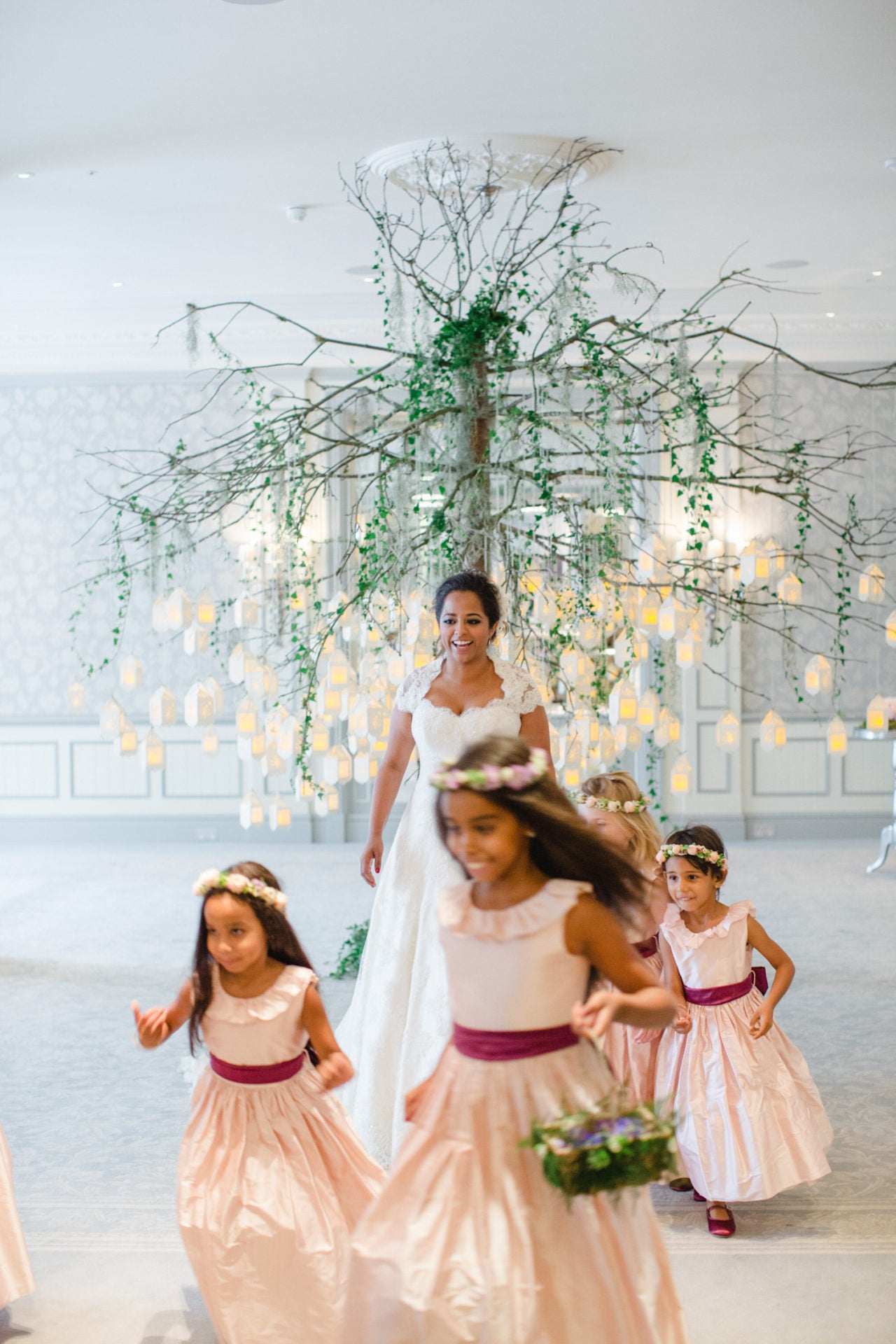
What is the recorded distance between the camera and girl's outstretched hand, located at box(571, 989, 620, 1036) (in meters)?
1.75

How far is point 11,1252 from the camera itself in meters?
2.57

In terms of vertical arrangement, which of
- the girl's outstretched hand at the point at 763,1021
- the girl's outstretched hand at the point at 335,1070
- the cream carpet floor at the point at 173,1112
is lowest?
the cream carpet floor at the point at 173,1112

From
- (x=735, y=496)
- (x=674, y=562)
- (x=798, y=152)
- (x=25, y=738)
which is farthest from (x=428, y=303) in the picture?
(x=25, y=738)

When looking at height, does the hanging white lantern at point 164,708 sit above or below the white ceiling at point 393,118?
below

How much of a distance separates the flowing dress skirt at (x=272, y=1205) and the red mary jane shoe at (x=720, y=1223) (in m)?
1.01

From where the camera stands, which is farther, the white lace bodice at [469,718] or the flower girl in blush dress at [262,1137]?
the white lace bodice at [469,718]

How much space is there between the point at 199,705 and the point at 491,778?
2844 mm

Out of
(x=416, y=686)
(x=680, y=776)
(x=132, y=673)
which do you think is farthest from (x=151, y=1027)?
(x=680, y=776)

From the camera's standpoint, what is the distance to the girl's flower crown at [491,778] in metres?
1.84

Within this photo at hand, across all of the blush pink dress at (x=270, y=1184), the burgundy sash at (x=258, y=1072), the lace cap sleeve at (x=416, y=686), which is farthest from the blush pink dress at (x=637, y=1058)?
the burgundy sash at (x=258, y=1072)

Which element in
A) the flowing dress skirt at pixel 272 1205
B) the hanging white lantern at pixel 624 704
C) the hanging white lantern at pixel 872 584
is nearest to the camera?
the flowing dress skirt at pixel 272 1205

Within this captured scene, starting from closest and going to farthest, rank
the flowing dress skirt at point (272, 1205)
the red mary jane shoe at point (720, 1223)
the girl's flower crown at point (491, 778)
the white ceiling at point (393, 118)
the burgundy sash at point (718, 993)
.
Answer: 1. the girl's flower crown at point (491, 778)
2. the flowing dress skirt at point (272, 1205)
3. the red mary jane shoe at point (720, 1223)
4. the burgundy sash at point (718, 993)
5. the white ceiling at point (393, 118)

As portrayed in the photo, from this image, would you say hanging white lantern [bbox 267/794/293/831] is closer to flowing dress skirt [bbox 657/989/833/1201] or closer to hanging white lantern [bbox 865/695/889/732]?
flowing dress skirt [bbox 657/989/833/1201]

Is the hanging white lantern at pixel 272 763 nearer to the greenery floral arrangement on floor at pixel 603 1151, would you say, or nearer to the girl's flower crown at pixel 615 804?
the girl's flower crown at pixel 615 804
